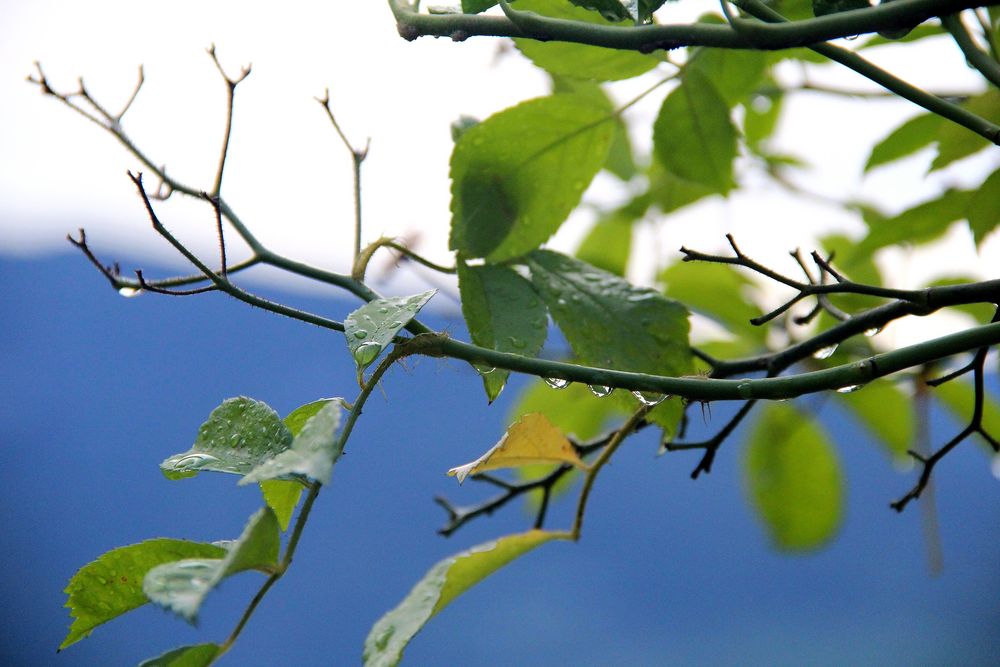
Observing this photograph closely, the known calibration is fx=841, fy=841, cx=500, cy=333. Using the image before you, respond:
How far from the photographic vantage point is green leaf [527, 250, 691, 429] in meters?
0.35

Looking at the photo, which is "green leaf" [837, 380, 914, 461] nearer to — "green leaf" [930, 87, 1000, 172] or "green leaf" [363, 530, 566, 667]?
"green leaf" [930, 87, 1000, 172]

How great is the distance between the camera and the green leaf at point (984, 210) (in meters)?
0.39

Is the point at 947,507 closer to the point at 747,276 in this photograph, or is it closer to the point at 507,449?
the point at 747,276

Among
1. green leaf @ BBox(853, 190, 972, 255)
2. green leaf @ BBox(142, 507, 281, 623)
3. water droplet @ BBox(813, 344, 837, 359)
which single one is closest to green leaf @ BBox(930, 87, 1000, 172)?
green leaf @ BBox(853, 190, 972, 255)

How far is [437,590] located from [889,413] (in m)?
0.49

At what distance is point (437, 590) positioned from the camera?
0.30 meters

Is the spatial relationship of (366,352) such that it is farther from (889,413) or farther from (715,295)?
(889,413)

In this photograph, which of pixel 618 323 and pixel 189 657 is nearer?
pixel 189 657

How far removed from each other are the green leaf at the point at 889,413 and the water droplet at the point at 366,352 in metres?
0.51

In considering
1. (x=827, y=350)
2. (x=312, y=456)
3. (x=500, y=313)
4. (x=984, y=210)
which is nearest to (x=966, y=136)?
(x=984, y=210)

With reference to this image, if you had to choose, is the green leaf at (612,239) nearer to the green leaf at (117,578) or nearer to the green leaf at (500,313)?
the green leaf at (500,313)

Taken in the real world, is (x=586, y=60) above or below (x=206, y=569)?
above

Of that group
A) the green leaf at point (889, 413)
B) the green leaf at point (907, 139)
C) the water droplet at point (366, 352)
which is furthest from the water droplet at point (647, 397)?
the green leaf at point (889, 413)

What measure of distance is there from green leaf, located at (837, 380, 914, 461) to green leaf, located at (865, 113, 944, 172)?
0.22 meters
